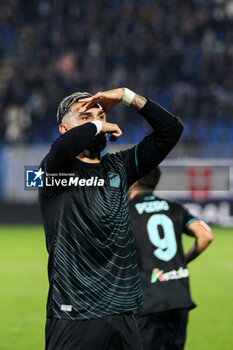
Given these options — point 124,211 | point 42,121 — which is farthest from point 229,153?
point 124,211

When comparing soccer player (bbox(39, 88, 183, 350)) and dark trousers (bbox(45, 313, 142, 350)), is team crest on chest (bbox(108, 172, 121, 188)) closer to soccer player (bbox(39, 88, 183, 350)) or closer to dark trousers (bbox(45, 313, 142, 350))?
soccer player (bbox(39, 88, 183, 350))

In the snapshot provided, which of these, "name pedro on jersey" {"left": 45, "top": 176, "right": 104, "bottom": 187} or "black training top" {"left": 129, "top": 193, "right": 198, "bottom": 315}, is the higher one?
"name pedro on jersey" {"left": 45, "top": 176, "right": 104, "bottom": 187}

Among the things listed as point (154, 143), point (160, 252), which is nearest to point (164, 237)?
point (160, 252)

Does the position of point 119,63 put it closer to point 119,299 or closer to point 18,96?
point 18,96

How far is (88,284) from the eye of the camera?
3.00 metres

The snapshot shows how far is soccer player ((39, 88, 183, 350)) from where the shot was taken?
9.74 feet

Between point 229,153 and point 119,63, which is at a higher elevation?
point 119,63

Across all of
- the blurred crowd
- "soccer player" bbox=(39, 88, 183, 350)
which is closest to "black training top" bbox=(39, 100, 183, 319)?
"soccer player" bbox=(39, 88, 183, 350)

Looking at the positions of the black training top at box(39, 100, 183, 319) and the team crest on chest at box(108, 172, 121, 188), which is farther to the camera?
the team crest on chest at box(108, 172, 121, 188)

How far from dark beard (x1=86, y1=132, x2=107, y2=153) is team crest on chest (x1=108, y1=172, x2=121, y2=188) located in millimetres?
140

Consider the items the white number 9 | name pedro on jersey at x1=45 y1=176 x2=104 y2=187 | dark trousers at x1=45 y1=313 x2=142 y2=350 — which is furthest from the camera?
the white number 9

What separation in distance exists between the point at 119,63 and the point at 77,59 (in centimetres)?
131

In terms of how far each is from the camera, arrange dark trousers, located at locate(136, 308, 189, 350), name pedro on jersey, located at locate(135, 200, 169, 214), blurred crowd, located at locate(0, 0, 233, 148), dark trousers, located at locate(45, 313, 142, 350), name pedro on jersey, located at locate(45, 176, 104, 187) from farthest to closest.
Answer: blurred crowd, located at locate(0, 0, 233, 148), name pedro on jersey, located at locate(135, 200, 169, 214), dark trousers, located at locate(136, 308, 189, 350), name pedro on jersey, located at locate(45, 176, 104, 187), dark trousers, located at locate(45, 313, 142, 350)

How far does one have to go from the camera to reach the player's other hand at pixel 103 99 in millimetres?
3131
